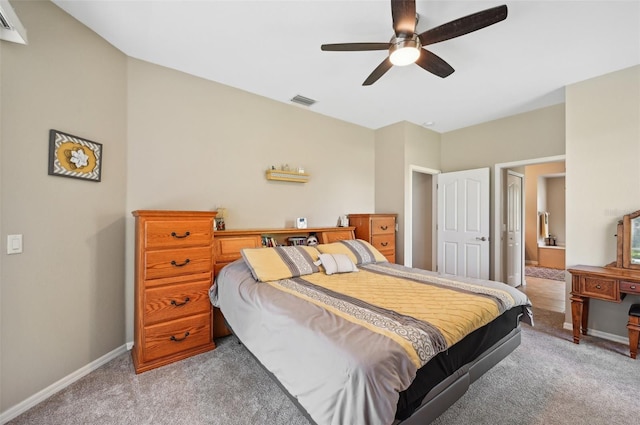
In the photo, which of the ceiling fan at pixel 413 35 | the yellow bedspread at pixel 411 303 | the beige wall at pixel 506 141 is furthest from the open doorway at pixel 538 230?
the ceiling fan at pixel 413 35

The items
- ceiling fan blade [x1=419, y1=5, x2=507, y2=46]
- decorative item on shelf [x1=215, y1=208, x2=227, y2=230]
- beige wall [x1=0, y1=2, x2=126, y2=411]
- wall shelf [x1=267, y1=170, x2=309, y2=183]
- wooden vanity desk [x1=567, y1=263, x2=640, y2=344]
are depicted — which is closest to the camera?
ceiling fan blade [x1=419, y1=5, x2=507, y2=46]

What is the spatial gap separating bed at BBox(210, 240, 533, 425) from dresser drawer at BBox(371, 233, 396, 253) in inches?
52.6

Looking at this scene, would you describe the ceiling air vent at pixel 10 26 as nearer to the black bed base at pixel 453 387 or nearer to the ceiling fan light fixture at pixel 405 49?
the ceiling fan light fixture at pixel 405 49

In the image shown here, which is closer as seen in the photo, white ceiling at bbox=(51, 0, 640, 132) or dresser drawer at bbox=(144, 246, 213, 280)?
white ceiling at bbox=(51, 0, 640, 132)

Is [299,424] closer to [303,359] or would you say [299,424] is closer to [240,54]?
[303,359]

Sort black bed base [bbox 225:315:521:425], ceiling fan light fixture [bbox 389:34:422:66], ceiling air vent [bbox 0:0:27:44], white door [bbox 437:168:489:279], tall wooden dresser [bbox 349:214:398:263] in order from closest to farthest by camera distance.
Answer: black bed base [bbox 225:315:521:425] → ceiling air vent [bbox 0:0:27:44] → ceiling fan light fixture [bbox 389:34:422:66] → tall wooden dresser [bbox 349:214:398:263] → white door [bbox 437:168:489:279]

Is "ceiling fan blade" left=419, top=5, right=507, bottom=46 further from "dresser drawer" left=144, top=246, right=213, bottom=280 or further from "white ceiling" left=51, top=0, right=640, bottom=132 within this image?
"dresser drawer" left=144, top=246, right=213, bottom=280

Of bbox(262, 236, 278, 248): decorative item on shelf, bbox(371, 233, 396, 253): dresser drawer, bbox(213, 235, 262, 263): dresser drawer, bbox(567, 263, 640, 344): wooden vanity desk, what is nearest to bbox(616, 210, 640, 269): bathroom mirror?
bbox(567, 263, 640, 344): wooden vanity desk

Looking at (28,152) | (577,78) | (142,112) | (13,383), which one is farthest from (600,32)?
(13,383)

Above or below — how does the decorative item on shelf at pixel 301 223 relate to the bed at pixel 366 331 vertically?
above

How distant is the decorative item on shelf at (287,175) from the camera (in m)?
3.29

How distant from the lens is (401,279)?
7.80 feet

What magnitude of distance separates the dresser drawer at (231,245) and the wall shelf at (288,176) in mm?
833

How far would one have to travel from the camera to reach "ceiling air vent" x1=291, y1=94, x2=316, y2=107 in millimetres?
3363
